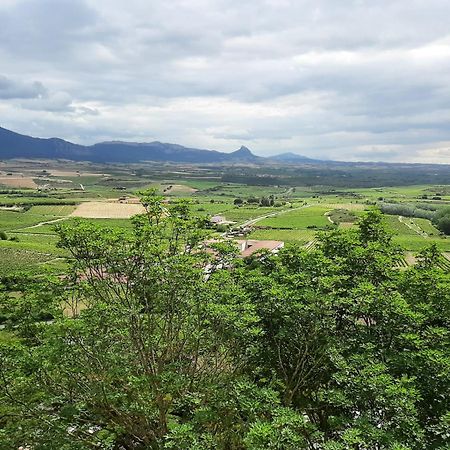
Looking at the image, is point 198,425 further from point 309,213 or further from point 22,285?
point 309,213

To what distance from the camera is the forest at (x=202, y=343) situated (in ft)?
35.6

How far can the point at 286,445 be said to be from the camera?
27.0ft

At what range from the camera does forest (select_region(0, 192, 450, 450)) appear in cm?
1085

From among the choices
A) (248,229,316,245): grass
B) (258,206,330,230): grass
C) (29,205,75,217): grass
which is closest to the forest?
(248,229,316,245): grass

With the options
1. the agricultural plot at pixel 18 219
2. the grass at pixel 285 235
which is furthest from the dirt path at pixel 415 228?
the agricultural plot at pixel 18 219

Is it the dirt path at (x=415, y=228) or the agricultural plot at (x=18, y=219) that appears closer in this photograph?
the dirt path at (x=415, y=228)

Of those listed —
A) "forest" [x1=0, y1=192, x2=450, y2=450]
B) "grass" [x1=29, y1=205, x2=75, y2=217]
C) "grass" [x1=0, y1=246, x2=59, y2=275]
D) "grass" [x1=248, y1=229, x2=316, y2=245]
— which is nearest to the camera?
"forest" [x1=0, y1=192, x2=450, y2=450]

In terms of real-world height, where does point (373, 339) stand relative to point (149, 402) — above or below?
above

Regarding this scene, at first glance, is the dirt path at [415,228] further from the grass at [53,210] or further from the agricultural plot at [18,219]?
the agricultural plot at [18,219]

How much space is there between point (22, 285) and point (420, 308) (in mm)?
11158

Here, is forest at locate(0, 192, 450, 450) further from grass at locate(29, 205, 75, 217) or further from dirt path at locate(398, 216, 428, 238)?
grass at locate(29, 205, 75, 217)

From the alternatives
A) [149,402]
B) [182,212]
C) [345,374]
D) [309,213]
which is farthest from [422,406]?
[309,213]

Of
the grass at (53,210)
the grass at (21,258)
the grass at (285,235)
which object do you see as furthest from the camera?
the grass at (53,210)

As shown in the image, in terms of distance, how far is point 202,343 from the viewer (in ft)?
46.8
